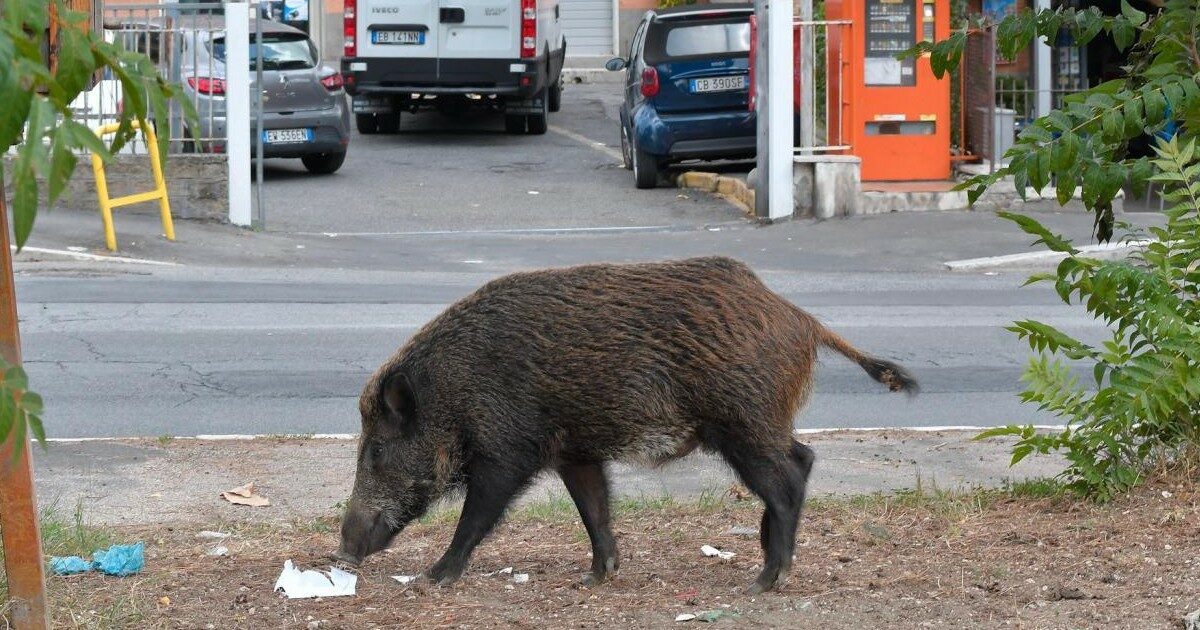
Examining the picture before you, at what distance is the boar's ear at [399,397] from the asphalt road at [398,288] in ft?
10.4

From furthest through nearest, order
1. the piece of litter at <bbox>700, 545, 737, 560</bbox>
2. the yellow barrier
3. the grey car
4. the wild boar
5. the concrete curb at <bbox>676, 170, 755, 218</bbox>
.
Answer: the grey car, the concrete curb at <bbox>676, 170, 755, 218</bbox>, the yellow barrier, the piece of litter at <bbox>700, 545, 737, 560</bbox>, the wild boar

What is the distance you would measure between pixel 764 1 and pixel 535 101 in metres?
8.49

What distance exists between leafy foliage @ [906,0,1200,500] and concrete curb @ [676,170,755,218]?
11.9m

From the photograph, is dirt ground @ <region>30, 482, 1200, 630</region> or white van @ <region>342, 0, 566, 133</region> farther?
white van @ <region>342, 0, 566, 133</region>

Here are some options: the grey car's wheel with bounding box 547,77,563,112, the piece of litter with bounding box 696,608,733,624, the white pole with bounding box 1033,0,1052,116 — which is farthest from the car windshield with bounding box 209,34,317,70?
the piece of litter with bounding box 696,608,733,624

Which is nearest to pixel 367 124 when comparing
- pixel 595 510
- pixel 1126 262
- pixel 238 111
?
pixel 238 111

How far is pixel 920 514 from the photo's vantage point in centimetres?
579

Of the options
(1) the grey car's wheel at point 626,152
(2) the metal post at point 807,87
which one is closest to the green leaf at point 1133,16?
(2) the metal post at point 807,87

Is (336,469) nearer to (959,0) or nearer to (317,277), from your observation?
(317,277)

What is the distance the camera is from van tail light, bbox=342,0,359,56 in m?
22.6

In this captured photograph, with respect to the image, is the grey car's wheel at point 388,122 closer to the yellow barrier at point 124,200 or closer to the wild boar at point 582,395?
the yellow barrier at point 124,200

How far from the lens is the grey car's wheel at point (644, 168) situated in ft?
63.2

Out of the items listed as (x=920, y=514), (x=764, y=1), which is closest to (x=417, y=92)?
(x=764, y=1)

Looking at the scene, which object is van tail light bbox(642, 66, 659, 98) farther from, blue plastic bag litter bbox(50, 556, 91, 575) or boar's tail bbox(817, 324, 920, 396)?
blue plastic bag litter bbox(50, 556, 91, 575)
